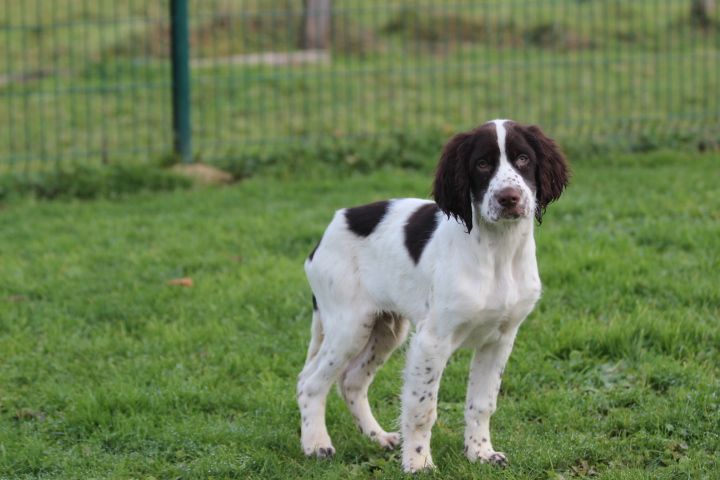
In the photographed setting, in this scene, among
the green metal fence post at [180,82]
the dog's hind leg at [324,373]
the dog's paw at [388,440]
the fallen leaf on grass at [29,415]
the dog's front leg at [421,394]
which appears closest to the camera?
the dog's front leg at [421,394]

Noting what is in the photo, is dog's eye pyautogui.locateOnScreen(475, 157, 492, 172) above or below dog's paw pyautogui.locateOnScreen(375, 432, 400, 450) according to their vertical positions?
above

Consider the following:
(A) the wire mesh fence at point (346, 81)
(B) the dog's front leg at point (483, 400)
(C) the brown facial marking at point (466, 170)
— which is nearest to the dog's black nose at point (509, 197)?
(C) the brown facial marking at point (466, 170)

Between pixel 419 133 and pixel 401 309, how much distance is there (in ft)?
20.7

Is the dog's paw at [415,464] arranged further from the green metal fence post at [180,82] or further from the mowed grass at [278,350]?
the green metal fence post at [180,82]

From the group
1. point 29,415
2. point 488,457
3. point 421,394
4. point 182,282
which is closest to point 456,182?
point 421,394

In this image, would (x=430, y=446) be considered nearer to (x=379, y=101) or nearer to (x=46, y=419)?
(x=46, y=419)

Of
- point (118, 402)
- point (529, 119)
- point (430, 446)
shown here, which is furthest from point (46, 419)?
point (529, 119)

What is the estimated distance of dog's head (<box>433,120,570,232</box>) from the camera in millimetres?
4293

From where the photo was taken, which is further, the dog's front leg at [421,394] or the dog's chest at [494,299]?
the dog's front leg at [421,394]

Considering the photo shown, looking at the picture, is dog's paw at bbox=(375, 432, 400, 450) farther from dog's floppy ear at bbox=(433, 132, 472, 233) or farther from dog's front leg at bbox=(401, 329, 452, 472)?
dog's floppy ear at bbox=(433, 132, 472, 233)

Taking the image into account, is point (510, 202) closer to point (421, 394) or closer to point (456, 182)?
point (456, 182)

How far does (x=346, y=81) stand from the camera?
46.8ft

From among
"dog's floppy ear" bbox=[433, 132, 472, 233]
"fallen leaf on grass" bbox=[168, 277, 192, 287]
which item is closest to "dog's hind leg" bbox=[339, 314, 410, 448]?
"dog's floppy ear" bbox=[433, 132, 472, 233]

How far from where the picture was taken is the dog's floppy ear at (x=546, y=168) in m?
4.46
